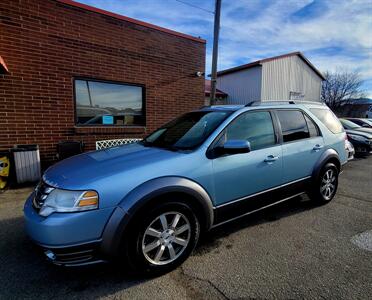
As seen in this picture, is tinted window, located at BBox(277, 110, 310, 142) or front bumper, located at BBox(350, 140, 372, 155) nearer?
tinted window, located at BBox(277, 110, 310, 142)

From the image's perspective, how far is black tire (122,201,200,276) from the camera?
7.67 ft

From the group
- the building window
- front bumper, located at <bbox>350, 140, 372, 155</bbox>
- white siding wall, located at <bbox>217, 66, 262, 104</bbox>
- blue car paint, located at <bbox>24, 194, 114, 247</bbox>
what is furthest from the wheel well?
white siding wall, located at <bbox>217, 66, 262, 104</bbox>

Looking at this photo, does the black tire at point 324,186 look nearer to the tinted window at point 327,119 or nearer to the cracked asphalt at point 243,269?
the cracked asphalt at point 243,269

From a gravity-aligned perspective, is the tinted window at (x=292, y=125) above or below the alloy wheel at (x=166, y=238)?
above

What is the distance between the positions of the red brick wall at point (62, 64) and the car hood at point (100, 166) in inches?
151

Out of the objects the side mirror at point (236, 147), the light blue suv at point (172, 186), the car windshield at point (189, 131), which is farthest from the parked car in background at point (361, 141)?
the side mirror at point (236, 147)

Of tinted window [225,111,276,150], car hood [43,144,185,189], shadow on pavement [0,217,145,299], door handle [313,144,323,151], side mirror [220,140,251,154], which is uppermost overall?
tinted window [225,111,276,150]

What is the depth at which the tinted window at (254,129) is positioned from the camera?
10.5 feet

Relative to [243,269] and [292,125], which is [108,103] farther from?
[243,269]

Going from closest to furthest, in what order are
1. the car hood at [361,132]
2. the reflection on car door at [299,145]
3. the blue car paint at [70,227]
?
1. the blue car paint at [70,227]
2. the reflection on car door at [299,145]
3. the car hood at [361,132]

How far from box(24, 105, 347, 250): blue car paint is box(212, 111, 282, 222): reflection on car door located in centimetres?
1

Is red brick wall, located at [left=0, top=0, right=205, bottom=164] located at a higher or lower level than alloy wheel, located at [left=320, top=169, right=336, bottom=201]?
higher

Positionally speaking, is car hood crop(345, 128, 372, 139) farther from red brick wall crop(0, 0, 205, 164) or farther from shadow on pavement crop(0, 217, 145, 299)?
shadow on pavement crop(0, 217, 145, 299)

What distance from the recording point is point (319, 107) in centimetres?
453
